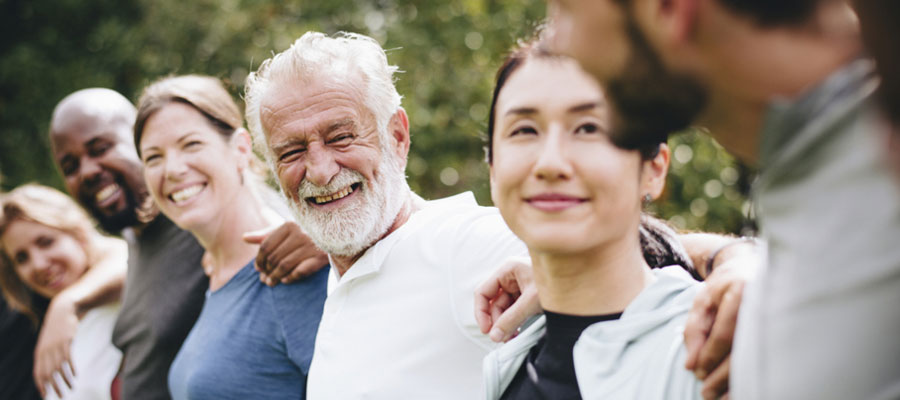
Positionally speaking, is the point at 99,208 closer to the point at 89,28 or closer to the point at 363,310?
the point at 363,310

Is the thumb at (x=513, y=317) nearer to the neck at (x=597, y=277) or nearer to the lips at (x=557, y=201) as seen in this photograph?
the neck at (x=597, y=277)

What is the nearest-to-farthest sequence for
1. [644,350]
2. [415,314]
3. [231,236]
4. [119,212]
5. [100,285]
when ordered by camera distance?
[644,350] < [415,314] < [231,236] < [119,212] < [100,285]

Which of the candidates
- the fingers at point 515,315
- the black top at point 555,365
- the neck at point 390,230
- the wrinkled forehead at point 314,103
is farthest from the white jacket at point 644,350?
the wrinkled forehead at point 314,103

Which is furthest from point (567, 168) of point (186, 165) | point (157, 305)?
point (157, 305)

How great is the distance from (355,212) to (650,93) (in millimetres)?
1402

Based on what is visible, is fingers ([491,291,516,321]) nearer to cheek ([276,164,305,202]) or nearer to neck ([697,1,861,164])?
cheek ([276,164,305,202])

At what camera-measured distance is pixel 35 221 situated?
433 centimetres

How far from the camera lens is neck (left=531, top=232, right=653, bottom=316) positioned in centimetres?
165

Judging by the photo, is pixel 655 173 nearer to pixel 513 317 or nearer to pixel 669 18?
pixel 513 317

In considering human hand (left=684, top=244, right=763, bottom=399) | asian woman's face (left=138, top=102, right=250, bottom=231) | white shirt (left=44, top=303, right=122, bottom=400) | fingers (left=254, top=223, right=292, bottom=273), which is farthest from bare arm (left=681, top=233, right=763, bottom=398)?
white shirt (left=44, top=303, right=122, bottom=400)

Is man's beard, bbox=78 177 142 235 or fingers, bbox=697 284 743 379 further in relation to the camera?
man's beard, bbox=78 177 142 235

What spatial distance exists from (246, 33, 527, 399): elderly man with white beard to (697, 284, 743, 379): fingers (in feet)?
2.52

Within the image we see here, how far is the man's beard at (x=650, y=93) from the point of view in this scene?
3.56ft

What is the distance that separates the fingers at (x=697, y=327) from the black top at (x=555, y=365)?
0.22 metres
